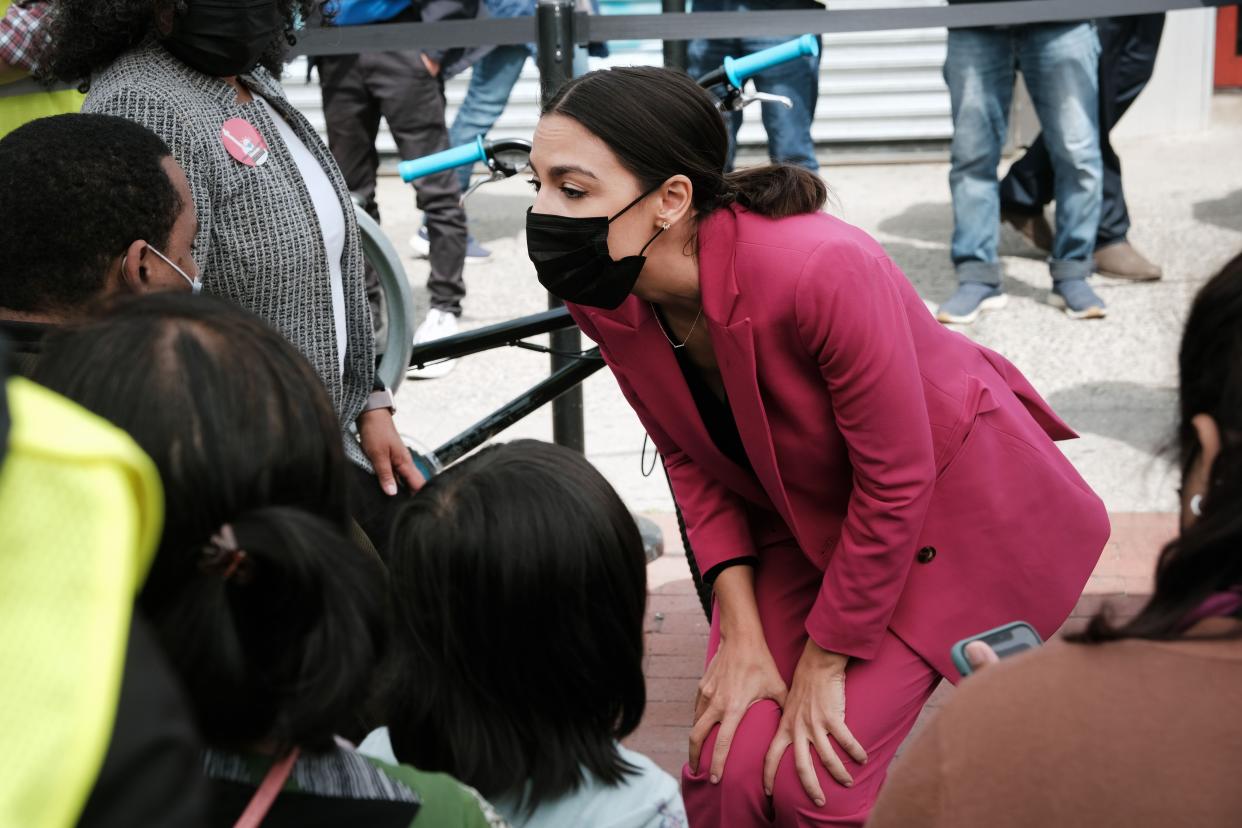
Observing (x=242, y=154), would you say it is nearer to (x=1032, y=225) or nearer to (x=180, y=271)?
(x=180, y=271)

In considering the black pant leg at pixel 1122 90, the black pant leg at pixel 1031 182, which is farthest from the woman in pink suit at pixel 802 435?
the black pant leg at pixel 1122 90

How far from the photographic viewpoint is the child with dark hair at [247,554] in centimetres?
121

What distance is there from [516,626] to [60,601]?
1.00 metres

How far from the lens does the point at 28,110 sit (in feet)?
12.5

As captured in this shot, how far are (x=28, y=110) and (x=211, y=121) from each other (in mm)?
1536

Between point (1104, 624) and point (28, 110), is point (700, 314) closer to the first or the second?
point (1104, 624)

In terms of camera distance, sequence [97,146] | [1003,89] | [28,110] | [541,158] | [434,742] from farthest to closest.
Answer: [1003,89], [28,110], [541,158], [97,146], [434,742]

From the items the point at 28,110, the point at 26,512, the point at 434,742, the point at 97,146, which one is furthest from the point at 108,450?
the point at 28,110

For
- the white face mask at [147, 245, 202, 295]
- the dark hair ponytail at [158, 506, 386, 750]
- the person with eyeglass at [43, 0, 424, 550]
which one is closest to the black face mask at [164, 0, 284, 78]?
the person with eyeglass at [43, 0, 424, 550]

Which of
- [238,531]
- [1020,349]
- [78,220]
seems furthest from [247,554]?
[1020,349]

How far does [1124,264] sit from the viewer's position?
6.35 meters

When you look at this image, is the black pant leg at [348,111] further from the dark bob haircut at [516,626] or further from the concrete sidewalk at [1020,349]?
the dark bob haircut at [516,626]

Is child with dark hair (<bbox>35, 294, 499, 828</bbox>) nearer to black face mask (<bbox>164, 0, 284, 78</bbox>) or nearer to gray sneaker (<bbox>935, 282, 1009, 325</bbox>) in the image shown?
black face mask (<bbox>164, 0, 284, 78</bbox>)

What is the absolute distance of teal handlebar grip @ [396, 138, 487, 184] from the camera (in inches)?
137
